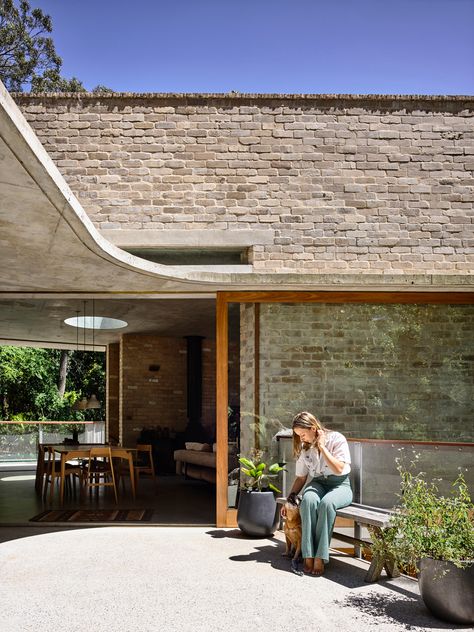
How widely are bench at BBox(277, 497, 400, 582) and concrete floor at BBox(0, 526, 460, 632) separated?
97 millimetres

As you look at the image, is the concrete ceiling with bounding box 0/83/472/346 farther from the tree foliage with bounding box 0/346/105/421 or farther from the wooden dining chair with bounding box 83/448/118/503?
the tree foliage with bounding box 0/346/105/421

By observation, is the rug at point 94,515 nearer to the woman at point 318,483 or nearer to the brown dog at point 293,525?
the brown dog at point 293,525

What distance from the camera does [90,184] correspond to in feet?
27.5

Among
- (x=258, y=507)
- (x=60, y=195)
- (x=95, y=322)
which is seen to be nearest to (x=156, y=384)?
(x=95, y=322)

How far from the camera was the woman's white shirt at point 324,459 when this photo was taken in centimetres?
560

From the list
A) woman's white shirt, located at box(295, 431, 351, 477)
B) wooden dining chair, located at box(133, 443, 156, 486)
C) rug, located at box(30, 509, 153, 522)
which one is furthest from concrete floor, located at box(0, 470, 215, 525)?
woman's white shirt, located at box(295, 431, 351, 477)

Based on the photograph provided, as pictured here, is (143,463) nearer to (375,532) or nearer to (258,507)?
(258,507)

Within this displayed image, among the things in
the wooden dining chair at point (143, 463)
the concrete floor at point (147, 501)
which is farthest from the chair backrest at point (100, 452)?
the wooden dining chair at point (143, 463)

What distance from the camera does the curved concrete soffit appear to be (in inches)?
136

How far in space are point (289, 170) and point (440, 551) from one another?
17.3 ft

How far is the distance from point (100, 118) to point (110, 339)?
7.83 m

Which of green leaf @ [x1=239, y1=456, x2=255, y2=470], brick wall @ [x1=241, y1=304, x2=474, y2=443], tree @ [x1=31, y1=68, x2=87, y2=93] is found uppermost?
tree @ [x1=31, y1=68, x2=87, y2=93]

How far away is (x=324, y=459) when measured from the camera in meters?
5.56

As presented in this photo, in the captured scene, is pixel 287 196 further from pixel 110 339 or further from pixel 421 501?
pixel 110 339
